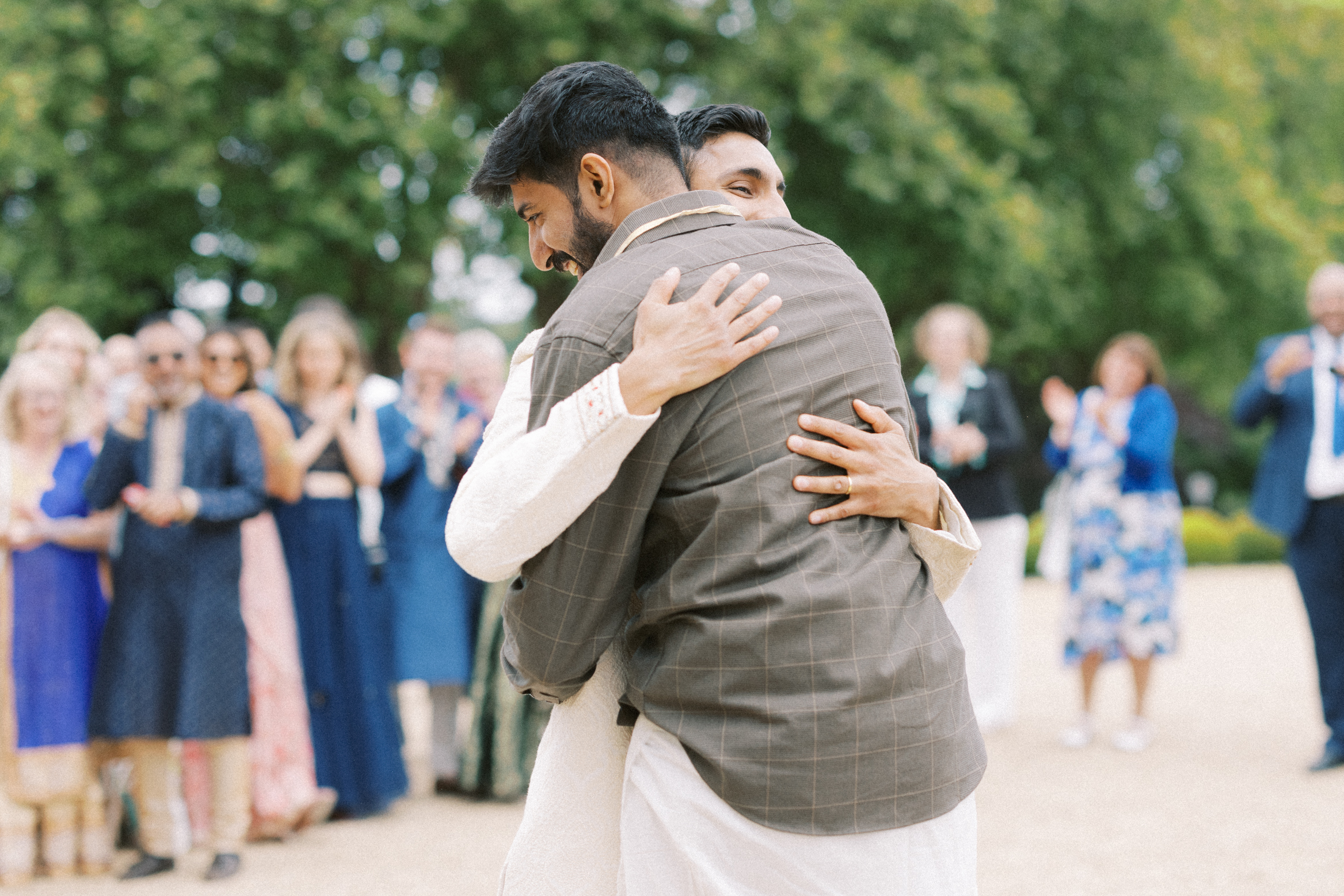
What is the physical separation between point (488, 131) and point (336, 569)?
914 centimetres

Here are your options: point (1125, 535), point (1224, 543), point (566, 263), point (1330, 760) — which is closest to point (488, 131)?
point (1125, 535)

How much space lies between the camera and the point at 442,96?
512 inches

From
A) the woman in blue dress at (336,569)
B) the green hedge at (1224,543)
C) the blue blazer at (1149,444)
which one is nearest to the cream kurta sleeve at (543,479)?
the woman in blue dress at (336,569)

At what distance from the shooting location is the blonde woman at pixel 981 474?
24.6 feet

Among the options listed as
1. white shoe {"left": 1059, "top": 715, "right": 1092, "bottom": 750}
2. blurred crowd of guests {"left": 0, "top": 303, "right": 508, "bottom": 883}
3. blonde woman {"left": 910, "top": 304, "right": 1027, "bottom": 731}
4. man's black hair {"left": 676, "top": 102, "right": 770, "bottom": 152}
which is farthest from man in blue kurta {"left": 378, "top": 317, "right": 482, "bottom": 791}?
man's black hair {"left": 676, "top": 102, "right": 770, "bottom": 152}

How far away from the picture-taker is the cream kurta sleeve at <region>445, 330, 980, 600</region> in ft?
5.89

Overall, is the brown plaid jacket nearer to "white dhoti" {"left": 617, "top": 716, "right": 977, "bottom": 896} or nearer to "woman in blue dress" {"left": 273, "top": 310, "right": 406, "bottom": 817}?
"white dhoti" {"left": 617, "top": 716, "right": 977, "bottom": 896}

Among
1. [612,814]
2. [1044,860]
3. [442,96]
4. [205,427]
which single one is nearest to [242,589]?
[205,427]

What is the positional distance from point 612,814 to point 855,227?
14195 mm

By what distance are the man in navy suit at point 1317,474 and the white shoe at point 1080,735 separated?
1230 mm

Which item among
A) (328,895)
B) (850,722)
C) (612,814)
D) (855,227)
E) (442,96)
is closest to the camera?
(850,722)

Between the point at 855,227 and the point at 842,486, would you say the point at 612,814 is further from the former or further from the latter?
the point at 855,227

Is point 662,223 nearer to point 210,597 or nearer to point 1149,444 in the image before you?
point 210,597

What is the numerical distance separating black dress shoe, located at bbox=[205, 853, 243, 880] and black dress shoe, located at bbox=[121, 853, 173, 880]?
19 centimetres
